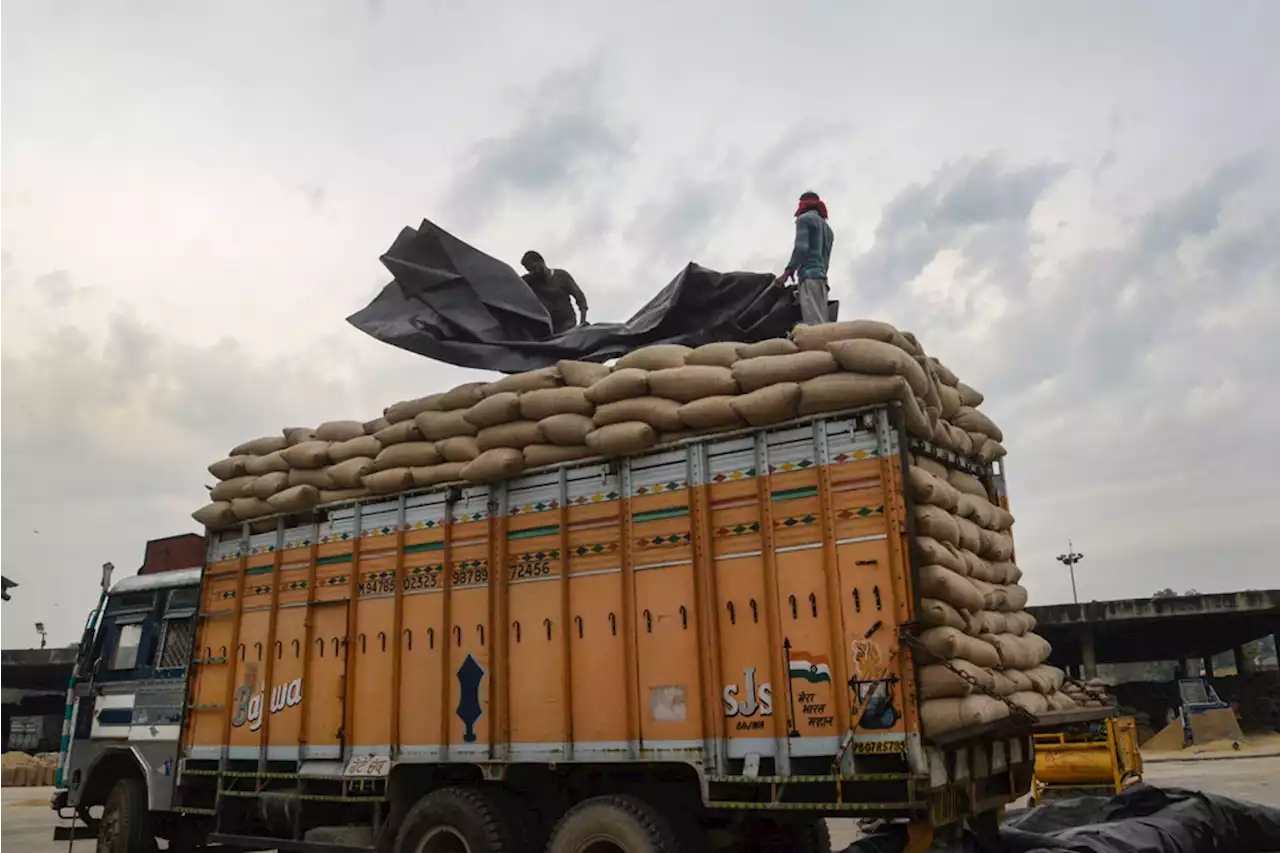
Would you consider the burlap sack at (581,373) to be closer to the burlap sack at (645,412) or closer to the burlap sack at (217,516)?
the burlap sack at (645,412)

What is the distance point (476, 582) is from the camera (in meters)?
6.64

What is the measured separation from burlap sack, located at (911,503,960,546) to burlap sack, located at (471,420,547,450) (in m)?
2.61

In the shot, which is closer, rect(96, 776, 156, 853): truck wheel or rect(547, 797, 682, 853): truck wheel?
rect(547, 797, 682, 853): truck wheel

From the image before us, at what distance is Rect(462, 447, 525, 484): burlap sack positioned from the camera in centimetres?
654

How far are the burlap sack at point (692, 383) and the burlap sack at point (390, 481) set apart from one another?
7.22 feet

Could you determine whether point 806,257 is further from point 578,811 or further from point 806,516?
point 578,811

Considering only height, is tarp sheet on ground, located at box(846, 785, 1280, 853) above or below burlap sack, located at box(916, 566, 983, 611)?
below

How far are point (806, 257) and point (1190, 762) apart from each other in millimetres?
18862

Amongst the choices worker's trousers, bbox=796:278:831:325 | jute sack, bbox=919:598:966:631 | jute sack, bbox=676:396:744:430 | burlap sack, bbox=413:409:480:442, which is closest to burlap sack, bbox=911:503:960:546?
jute sack, bbox=919:598:966:631

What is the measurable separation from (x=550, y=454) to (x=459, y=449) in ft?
2.74

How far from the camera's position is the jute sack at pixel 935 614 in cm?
501

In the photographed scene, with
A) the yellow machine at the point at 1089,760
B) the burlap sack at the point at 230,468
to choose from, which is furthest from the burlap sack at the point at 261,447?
the yellow machine at the point at 1089,760

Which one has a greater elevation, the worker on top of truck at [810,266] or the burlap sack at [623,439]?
the worker on top of truck at [810,266]

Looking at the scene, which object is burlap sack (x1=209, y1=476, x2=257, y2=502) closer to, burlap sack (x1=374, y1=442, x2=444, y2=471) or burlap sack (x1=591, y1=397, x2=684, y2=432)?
burlap sack (x1=374, y1=442, x2=444, y2=471)
